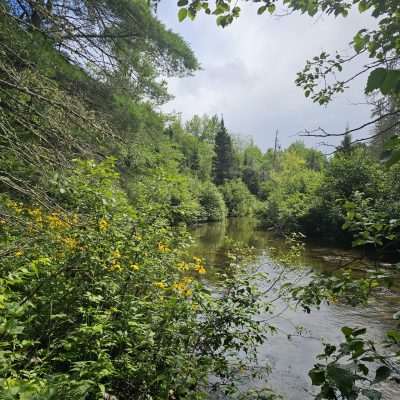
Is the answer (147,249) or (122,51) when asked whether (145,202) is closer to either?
(147,249)

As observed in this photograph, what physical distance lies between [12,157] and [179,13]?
243cm

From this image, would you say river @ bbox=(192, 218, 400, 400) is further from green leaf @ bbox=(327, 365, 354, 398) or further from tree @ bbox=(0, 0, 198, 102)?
tree @ bbox=(0, 0, 198, 102)

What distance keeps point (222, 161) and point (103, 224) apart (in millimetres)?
40046

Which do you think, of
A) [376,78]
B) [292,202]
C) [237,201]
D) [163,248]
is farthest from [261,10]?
[237,201]

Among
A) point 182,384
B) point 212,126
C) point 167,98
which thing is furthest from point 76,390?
point 212,126

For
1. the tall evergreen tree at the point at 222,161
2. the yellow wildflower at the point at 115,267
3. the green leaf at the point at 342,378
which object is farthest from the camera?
the tall evergreen tree at the point at 222,161

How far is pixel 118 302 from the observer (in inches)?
114

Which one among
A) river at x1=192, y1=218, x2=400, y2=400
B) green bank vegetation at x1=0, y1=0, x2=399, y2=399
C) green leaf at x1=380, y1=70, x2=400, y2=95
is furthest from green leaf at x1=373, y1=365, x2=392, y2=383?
river at x1=192, y1=218, x2=400, y2=400

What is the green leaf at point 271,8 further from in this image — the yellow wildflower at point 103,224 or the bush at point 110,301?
the yellow wildflower at point 103,224

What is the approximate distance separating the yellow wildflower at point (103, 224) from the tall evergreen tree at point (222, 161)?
38.6 metres

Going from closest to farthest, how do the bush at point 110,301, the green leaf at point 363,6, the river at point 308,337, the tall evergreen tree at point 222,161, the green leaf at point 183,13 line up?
the green leaf at point 183,13 → the green leaf at point 363,6 → the bush at point 110,301 → the river at point 308,337 → the tall evergreen tree at point 222,161

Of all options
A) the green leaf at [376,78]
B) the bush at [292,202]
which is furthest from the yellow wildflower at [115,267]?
the bush at [292,202]

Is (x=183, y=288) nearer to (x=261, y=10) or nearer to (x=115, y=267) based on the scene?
(x=115, y=267)

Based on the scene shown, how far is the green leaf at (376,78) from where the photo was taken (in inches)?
31.4
